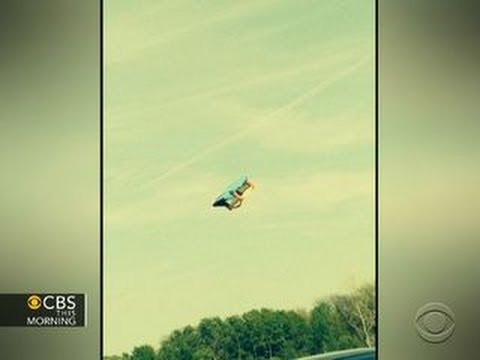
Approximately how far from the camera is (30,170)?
3277 millimetres

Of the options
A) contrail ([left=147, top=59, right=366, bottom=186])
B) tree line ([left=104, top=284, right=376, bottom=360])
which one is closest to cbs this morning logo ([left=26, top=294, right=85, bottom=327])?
tree line ([left=104, top=284, right=376, bottom=360])

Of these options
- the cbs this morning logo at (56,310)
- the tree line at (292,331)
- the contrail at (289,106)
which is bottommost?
the tree line at (292,331)

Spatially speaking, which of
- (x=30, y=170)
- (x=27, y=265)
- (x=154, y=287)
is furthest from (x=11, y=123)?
(x=154, y=287)

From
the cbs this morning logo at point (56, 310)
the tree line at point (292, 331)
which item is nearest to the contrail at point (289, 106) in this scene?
the tree line at point (292, 331)

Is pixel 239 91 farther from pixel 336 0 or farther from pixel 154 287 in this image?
pixel 154 287

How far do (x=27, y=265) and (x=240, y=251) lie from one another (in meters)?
0.62

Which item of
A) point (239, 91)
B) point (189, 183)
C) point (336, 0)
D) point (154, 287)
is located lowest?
point (154, 287)

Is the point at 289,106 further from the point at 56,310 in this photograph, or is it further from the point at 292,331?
the point at 56,310

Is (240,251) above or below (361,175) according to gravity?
below

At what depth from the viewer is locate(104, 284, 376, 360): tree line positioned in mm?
3201

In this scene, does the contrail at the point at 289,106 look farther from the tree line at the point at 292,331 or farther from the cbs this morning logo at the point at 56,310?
the cbs this morning logo at the point at 56,310

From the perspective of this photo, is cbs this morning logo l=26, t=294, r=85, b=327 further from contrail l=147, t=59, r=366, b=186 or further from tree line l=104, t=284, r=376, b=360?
contrail l=147, t=59, r=366, b=186

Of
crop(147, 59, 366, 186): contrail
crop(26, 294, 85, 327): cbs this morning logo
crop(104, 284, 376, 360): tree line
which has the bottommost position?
crop(104, 284, 376, 360): tree line

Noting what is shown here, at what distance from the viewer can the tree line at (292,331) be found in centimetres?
320
